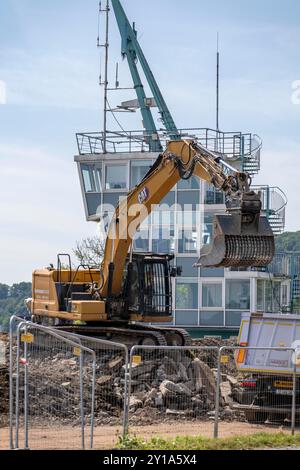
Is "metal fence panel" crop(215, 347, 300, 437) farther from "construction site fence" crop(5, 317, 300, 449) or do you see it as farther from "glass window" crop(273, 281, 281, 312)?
"glass window" crop(273, 281, 281, 312)

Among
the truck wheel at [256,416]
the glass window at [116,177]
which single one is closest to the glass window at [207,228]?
the glass window at [116,177]

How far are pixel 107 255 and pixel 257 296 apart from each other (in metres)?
21.5

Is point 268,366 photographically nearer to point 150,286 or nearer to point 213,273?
point 150,286

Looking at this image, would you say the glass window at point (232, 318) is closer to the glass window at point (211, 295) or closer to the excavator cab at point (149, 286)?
the glass window at point (211, 295)

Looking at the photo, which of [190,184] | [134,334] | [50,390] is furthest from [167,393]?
[190,184]

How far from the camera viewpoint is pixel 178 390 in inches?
863

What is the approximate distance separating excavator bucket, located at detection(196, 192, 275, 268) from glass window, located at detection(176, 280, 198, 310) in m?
26.7

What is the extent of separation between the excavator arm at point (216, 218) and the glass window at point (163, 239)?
1953 cm

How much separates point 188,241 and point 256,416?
27.3 meters

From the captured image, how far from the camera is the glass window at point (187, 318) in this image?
163 ft

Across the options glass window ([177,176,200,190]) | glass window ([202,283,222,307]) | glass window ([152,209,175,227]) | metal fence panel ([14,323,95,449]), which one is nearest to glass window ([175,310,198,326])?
glass window ([202,283,222,307])
